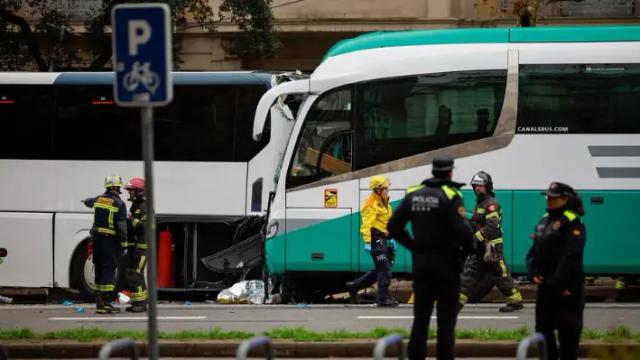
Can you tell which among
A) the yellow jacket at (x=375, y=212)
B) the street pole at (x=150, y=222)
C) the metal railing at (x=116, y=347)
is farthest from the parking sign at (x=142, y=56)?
the yellow jacket at (x=375, y=212)

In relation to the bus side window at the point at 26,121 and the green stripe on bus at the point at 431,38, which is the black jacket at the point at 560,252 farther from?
the bus side window at the point at 26,121

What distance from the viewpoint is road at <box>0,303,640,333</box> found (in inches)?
558

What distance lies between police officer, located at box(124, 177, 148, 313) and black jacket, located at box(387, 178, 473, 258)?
22.4 feet

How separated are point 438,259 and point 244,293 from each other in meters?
8.39

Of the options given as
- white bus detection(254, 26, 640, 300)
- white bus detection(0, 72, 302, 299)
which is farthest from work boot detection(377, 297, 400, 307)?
white bus detection(0, 72, 302, 299)

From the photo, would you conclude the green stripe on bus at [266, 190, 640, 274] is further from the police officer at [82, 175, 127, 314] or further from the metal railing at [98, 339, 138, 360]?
the metal railing at [98, 339, 138, 360]

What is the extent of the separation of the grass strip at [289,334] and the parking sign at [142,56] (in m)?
4.94

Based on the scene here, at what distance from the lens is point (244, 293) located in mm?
17969

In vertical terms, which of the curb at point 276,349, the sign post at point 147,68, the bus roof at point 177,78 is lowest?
the curb at point 276,349

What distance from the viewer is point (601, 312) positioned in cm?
1532

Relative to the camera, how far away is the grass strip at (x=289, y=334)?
488 inches

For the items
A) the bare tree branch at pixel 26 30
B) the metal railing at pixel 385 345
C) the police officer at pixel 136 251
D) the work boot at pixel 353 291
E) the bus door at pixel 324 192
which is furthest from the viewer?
the bare tree branch at pixel 26 30

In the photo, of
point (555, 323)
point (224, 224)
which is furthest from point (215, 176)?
point (555, 323)

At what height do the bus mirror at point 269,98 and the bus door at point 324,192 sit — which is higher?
the bus mirror at point 269,98
